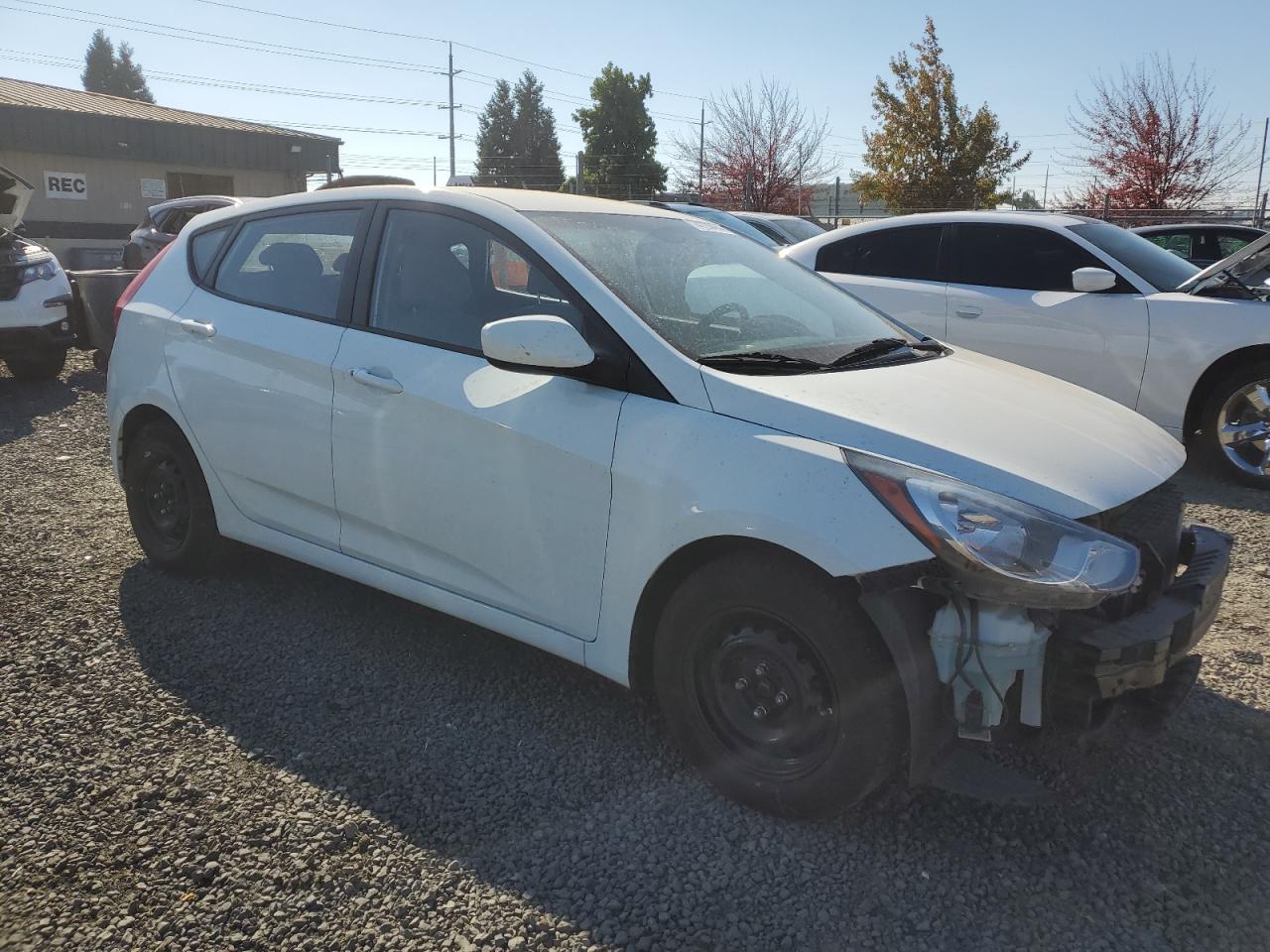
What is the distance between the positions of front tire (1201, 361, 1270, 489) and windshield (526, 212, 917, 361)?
3.48 metres

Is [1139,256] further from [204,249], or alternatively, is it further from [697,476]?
[204,249]

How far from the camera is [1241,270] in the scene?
6.16m

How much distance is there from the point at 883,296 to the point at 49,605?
5.46 metres

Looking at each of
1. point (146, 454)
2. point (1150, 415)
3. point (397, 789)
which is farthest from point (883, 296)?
point (397, 789)

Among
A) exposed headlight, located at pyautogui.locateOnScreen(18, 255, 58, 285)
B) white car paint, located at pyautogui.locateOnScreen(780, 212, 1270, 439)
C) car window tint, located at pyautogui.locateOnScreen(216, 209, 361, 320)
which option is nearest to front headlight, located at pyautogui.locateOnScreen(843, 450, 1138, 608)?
car window tint, located at pyautogui.locateOnScreen(216, 209, 361, 320)

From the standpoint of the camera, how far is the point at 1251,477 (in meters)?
5.92

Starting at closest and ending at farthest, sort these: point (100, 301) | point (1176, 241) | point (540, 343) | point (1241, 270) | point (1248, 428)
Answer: point (540, 343), point (1248, 428), point (1241, 270), point (100, 301), point (1176, 241)

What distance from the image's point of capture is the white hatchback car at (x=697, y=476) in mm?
2346

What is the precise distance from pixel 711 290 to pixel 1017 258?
4.25 metres

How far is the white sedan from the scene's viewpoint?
6.00 meters

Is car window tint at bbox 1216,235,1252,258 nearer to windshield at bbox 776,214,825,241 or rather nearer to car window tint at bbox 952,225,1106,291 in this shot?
windshield at bbox 776,214,825,241

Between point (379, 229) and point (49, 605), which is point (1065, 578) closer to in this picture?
point (379, 229)

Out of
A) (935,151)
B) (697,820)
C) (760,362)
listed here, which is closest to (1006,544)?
(760,362)

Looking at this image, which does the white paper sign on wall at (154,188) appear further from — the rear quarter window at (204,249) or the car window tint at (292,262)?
the car window tint at (292,262)
